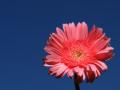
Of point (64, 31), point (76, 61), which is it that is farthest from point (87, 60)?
point (64, 31)

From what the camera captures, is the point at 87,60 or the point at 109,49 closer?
the point at 109,49

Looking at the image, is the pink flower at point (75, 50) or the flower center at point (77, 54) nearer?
the pink flower at point (75, 50)

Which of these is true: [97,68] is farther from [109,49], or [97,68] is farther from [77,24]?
[77,24]

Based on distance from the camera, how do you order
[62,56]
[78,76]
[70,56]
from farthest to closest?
[70,56], [62,56], [78,76]

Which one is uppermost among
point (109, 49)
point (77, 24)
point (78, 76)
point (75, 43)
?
point (77, 24)

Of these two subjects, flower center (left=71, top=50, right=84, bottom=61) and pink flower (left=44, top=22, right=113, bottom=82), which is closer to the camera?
pink flower (left=44, top=22, right=113, bottom=82)

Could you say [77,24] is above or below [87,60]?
above

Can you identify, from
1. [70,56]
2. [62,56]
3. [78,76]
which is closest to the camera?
[78,76]
